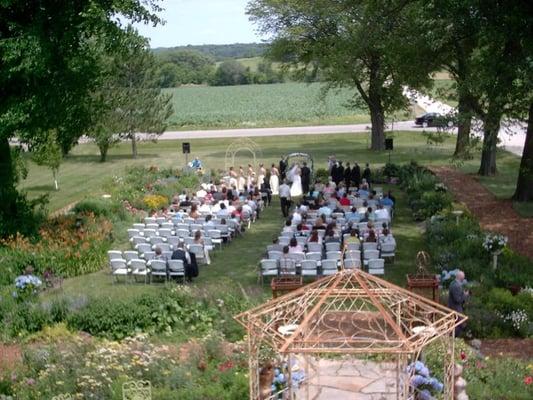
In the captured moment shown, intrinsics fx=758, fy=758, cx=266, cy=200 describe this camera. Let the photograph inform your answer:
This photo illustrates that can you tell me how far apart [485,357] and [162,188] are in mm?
18604

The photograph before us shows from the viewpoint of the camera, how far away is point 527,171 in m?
25.6

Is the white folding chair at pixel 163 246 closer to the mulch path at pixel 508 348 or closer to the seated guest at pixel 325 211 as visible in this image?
the seated guest at pixel 325 211

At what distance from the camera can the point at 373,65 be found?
4150cm

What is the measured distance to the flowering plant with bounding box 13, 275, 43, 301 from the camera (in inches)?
707

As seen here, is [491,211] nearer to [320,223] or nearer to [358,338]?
[320,223]

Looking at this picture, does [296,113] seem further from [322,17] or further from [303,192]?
[303,192]

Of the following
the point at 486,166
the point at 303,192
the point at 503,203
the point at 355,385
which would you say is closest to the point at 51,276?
the point at 355,385

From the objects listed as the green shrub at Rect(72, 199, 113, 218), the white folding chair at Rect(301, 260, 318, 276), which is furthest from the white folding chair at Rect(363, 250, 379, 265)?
the green shrub at Rect(72, 199, 113, 218)

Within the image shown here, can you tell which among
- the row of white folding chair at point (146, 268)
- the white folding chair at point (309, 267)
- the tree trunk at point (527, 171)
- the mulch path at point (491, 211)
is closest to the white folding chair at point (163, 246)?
the row of white folding chair at point (146, 268)

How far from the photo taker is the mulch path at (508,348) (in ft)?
46.1

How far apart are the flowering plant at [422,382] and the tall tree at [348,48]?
20.1 meters

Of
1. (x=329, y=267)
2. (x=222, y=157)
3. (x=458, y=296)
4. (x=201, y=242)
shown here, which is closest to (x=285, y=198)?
(x=201, y=242)

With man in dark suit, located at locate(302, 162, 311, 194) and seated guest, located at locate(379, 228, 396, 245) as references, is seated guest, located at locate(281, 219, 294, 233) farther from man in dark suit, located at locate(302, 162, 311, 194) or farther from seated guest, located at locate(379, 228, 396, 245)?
man in dark suit, located at locate(302, 162, 311, 194)

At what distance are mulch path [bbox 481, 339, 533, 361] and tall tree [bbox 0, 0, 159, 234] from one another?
559 inches
